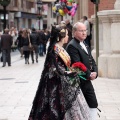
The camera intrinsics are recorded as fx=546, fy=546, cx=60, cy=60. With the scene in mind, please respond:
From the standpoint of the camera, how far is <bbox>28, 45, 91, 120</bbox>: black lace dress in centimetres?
748

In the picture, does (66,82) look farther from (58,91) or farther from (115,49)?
(115,49)

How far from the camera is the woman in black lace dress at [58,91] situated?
7.48 metres

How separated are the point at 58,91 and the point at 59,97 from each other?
83mm

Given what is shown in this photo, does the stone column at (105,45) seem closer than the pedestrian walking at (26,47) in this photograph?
Yes

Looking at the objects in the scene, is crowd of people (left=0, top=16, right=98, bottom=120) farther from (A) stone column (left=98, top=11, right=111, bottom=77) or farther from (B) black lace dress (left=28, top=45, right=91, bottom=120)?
(A) stone column (left=98, top=11, right=111, bottom=77)

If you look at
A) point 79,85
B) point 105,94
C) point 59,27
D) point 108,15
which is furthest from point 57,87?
point 108,15

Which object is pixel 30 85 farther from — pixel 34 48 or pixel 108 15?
pixel 34 48

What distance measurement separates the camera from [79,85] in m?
7.60

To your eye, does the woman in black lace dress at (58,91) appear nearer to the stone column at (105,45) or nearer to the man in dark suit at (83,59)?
the man in dark suit at (83,59)

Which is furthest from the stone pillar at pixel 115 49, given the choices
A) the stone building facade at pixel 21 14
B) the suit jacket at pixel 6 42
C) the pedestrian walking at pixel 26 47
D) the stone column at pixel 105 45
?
the stone building facade at pixel 21 14

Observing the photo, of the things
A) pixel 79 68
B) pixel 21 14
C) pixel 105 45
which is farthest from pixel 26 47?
pixel 21 14

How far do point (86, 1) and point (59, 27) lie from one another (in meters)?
26.3

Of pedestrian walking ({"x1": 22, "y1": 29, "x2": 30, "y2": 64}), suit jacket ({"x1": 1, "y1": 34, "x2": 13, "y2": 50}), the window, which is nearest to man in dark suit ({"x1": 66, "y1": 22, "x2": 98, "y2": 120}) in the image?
suit jacket ({"x1": 1, "y1": 34, "x2": 13, "y2": 50})

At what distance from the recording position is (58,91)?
7504 millimetres
